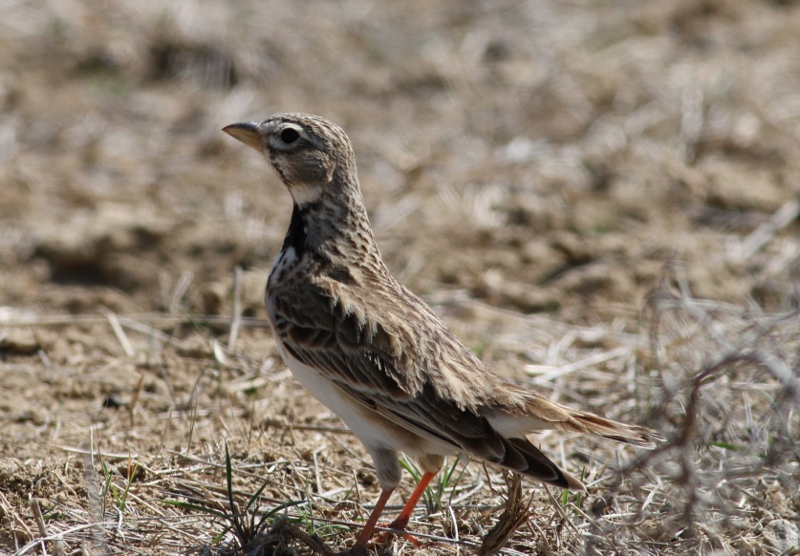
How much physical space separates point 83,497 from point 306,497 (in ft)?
3.49

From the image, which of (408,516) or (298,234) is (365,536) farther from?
(298,234)

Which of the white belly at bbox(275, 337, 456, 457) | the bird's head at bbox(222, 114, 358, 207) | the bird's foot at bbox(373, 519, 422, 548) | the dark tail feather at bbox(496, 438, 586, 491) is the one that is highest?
the bird's head at bbox(222, 114, 358, 207)

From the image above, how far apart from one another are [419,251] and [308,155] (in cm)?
258

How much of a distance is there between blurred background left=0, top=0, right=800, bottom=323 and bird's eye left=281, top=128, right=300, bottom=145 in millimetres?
1825

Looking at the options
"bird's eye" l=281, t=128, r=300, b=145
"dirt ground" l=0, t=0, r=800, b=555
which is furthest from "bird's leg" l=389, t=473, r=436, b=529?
"bird's eye" l=281, t=128, r=300, b=145

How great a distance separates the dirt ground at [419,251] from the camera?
473 centimetres

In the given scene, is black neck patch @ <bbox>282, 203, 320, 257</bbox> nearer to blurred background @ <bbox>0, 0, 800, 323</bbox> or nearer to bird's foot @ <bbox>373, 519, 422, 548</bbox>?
bird's foot @ <bbox>373, 519, 422, 548</bbox>

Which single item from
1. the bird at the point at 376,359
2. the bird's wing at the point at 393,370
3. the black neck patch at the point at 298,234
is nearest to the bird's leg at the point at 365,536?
the bird at the point at 376,359

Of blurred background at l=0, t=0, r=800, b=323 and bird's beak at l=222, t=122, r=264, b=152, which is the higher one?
bird's beak at l=222, t=122, r=264, b=152

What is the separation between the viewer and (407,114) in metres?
10.2

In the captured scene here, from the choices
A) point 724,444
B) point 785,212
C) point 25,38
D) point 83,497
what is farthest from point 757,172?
point 25,38

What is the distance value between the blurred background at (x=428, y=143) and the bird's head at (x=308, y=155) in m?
1.75

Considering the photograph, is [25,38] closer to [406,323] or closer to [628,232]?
[628,232]

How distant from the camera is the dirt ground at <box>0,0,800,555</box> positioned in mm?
4727
